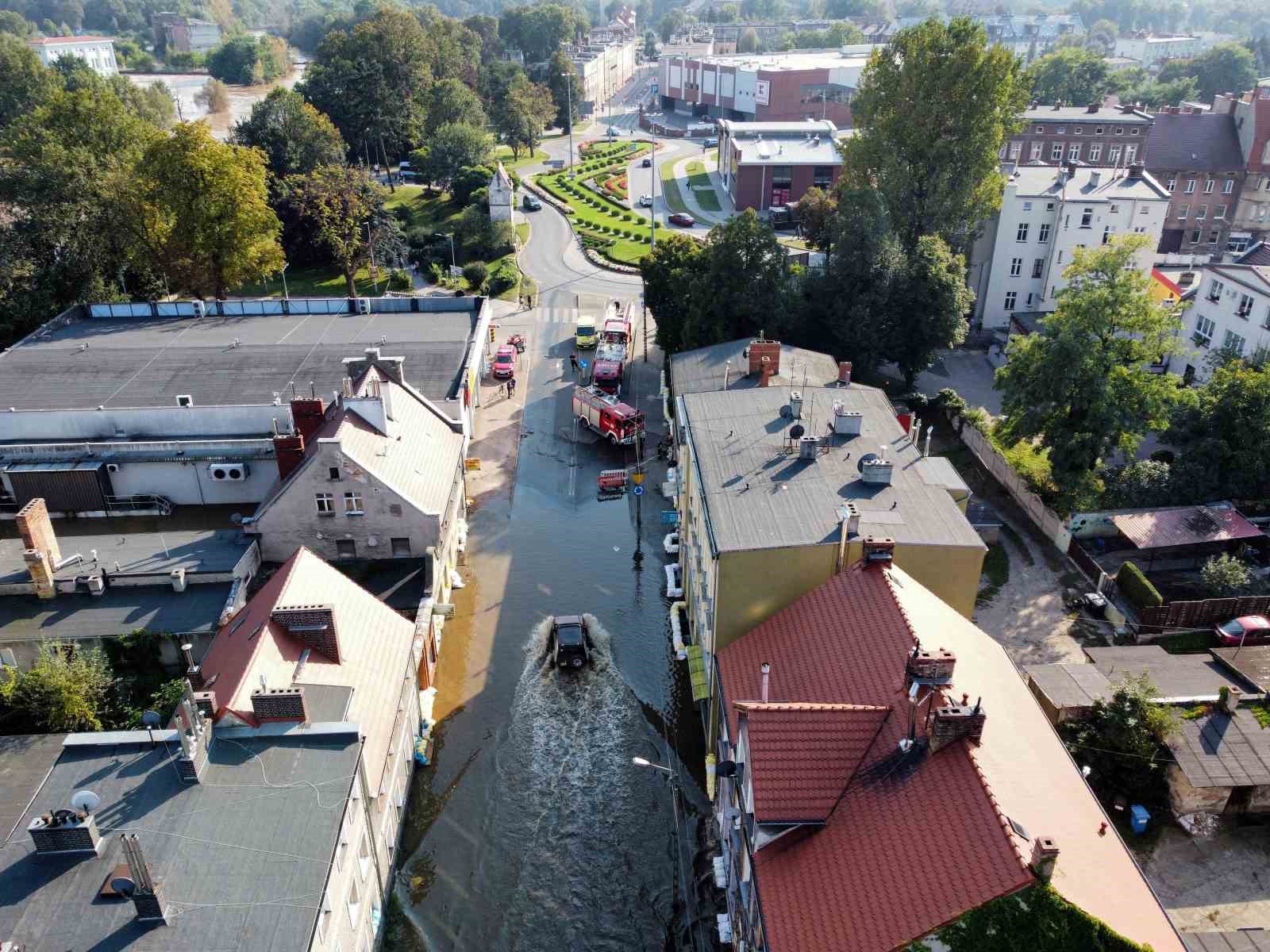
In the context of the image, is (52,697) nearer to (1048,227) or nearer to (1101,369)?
(1101,369)

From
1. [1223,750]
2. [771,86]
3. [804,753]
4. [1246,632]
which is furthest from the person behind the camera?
[771,86]

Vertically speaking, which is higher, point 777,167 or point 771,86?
point 771,86

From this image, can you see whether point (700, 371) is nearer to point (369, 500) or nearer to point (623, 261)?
point (369, 500)

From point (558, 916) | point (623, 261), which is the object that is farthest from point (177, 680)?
point (623, 261)

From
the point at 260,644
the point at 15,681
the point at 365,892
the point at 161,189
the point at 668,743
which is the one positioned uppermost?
the point at 161,189

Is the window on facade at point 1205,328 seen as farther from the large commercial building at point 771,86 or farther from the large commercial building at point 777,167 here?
the large commercial building at point 771,86

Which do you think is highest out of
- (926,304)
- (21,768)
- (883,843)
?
(926,304)

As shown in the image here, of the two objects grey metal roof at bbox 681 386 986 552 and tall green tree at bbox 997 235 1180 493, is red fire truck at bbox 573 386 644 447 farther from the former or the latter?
tall green tree at bbox 997 235 1180 493

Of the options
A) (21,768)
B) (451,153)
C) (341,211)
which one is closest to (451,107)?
(451,153)
